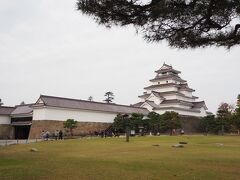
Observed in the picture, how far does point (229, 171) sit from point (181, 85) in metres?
47.1

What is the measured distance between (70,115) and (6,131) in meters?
9.23

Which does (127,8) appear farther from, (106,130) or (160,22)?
(106,130)

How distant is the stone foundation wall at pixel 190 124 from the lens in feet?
166

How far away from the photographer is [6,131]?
40906 mm

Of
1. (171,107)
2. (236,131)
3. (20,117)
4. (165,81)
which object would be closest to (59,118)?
(20,117)

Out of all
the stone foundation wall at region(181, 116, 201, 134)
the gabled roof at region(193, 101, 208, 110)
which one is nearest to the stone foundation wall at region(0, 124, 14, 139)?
the stone foundation wall at region(181, 116, 201, 134)

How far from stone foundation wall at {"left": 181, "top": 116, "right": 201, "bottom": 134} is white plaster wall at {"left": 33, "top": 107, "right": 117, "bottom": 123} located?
1311 cm

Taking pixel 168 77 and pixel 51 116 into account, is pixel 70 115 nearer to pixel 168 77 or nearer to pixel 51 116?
pixel 51 116

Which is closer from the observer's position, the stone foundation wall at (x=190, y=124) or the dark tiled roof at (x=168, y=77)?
the stone foundation wall at (x=190, y=124)

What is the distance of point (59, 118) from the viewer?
1481 inches

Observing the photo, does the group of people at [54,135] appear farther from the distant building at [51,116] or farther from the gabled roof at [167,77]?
the gabled roof at [167,77]

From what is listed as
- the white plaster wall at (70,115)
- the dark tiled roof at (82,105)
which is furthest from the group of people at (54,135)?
the dark tiled roof at (82,105)

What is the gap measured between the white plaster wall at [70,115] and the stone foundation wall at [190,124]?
43.0ft

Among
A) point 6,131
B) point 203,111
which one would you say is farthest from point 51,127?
point 203,111
